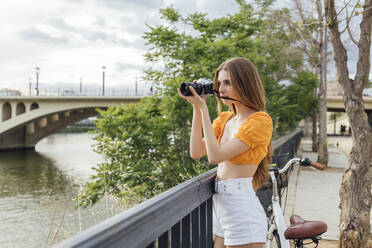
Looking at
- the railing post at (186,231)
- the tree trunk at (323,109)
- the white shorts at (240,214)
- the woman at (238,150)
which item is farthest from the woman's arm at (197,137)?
the tree trunk at (323,109)

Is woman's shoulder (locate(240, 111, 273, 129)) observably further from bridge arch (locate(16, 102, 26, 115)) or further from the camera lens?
bridge arch (locate(16, 102, 26, 115))

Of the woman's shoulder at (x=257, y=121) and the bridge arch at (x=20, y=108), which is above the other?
the bridge arch at (x=20, y=108)

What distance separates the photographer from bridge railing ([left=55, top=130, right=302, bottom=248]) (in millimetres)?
998

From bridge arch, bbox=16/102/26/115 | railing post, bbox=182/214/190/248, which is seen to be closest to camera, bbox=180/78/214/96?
railing post, bbox=182/214/190/248

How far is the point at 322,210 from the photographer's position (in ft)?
21.9

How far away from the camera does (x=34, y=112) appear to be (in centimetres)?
3819

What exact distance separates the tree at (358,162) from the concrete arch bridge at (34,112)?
31266mm

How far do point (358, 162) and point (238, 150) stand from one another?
2.96m

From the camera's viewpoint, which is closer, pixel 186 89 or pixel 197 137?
pixel 186 89

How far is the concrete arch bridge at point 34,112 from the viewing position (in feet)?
123

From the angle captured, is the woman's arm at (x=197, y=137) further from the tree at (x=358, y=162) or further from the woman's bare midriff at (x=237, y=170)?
the tree at (x=358, y=162)

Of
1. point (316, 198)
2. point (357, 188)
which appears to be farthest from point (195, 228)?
point (316, 198)

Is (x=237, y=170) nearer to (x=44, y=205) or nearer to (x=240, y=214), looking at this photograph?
(x=240, y=214)

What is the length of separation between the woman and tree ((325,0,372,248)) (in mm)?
2587
